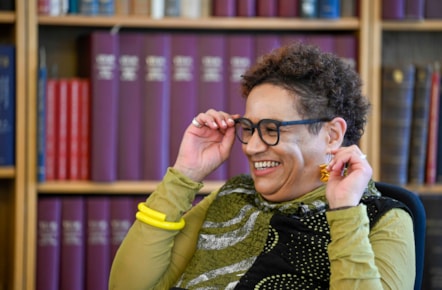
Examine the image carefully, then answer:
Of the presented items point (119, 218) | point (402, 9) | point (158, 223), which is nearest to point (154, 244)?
point (158, 223)

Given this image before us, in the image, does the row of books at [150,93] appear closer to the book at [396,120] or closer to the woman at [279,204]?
the book at [396,120]

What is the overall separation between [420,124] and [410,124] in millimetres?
30

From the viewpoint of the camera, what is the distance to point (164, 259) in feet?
5.88

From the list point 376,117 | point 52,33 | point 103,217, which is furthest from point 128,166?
point 376,117

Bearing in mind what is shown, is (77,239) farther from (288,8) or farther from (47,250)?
(288,8)

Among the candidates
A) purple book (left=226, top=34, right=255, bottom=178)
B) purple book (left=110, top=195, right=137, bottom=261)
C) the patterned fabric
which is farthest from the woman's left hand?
purple book (left=110, top=195, right=137, bottom=261)

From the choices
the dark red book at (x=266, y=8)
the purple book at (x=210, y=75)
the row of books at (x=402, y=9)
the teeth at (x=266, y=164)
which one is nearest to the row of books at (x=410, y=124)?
the row of books at (x=402, y=9)

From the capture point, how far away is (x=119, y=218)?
8.04 feet

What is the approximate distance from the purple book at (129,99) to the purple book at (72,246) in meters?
0.20

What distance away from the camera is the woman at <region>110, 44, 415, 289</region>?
1.53m

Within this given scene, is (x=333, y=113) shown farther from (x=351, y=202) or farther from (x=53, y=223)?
(x=53, y=223)

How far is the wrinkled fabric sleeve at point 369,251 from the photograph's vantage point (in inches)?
56.5

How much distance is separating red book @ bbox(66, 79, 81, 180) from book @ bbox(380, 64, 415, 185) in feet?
3.01

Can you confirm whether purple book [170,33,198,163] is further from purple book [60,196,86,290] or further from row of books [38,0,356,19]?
purple book [60,196,86,290]
